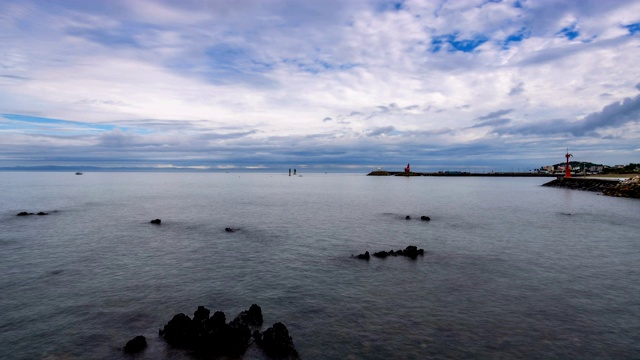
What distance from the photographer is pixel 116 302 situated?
18.7 meters

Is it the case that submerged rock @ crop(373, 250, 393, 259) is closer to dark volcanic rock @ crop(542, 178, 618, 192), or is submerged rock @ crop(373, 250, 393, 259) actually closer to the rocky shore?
the rocky shore

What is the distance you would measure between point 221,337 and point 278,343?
7.66 ft

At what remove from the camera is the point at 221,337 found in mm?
13883

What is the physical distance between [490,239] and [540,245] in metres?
4.39

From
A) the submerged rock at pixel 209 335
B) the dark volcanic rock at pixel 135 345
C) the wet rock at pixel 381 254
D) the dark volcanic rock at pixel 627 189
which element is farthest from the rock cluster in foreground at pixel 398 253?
the dark volcanic rock at pixel 627 189

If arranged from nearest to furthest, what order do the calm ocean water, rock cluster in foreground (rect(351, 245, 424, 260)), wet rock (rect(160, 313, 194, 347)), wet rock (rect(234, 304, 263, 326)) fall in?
wet rock (rect(160, 313, 194, 347)) < the calm ocean water < wet rock (rect(234, 304, 263, 326)) < rock cluster in foreground (rect(351, 245, 424, 260))

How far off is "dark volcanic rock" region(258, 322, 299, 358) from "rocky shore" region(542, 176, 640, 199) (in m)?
102

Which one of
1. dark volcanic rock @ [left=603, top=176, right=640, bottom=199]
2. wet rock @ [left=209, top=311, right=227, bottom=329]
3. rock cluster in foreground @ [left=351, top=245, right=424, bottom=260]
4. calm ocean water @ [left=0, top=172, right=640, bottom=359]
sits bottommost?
calm ocean water @ [left=0, top=172, right=640, bottom=359]

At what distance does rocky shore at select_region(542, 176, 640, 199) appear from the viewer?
84.3 meters

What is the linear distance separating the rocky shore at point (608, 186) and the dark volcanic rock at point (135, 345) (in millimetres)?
106751

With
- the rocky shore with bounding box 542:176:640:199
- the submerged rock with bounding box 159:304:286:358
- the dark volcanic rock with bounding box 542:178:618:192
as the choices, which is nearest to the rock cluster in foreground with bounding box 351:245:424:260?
the submerged rock with bounding box 159:304:286:358

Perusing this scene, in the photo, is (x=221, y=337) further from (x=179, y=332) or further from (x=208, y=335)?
(x=179, y=332)

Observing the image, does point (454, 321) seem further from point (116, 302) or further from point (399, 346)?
point (116, 302)

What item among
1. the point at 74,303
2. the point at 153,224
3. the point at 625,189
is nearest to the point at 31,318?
the point at 74,303
